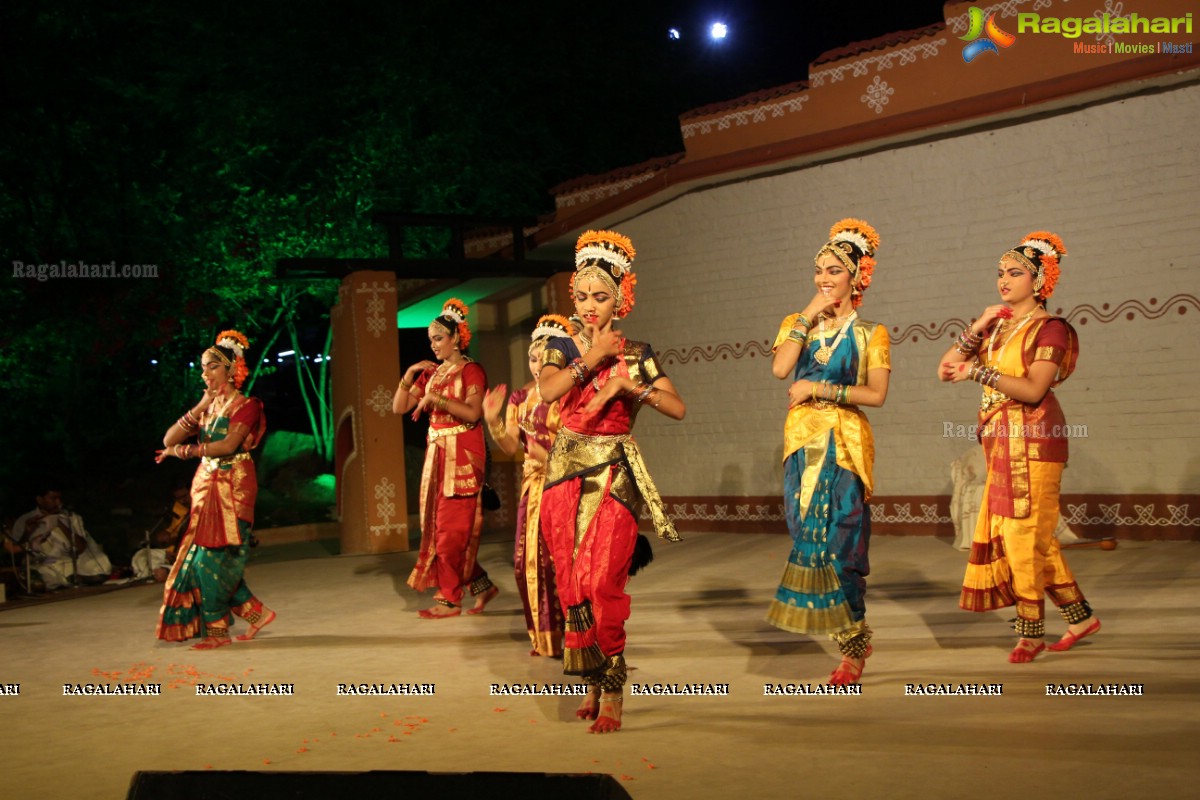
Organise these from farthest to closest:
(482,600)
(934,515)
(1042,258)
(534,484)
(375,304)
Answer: (375,304), (934,515), (482,600), (534,484), (1042,258)

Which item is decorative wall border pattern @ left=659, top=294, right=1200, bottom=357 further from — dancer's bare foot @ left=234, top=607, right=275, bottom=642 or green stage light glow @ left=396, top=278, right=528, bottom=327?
dancer's bare foot @ left=234, top=607, right=275, bottom=642

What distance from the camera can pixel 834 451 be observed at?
5.45 metres

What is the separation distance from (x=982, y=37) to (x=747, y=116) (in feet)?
7.64

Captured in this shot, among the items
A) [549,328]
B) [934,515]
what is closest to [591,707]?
[549,328]

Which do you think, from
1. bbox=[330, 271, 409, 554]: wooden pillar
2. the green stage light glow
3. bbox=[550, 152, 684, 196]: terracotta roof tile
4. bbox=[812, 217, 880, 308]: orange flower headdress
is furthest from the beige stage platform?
the green stage light glow

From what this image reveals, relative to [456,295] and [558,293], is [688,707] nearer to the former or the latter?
[558,293]

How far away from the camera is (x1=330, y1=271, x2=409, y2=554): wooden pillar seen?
39.9ft

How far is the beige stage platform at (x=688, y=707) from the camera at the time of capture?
4109 millimetres

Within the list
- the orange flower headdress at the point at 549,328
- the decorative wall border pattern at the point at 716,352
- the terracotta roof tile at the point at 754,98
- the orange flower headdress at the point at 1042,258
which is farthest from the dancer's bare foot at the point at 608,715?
the terracotta roof tile at the point at 754,98

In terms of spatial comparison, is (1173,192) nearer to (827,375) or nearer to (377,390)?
(827,375)

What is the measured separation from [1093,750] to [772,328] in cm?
784

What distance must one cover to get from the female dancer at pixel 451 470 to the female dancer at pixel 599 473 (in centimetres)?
301

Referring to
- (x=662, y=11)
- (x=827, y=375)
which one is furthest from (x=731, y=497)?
(x=662, y=11)

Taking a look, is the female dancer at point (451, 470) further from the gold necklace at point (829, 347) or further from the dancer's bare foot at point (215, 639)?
the gold necklace at point (829, 347)
